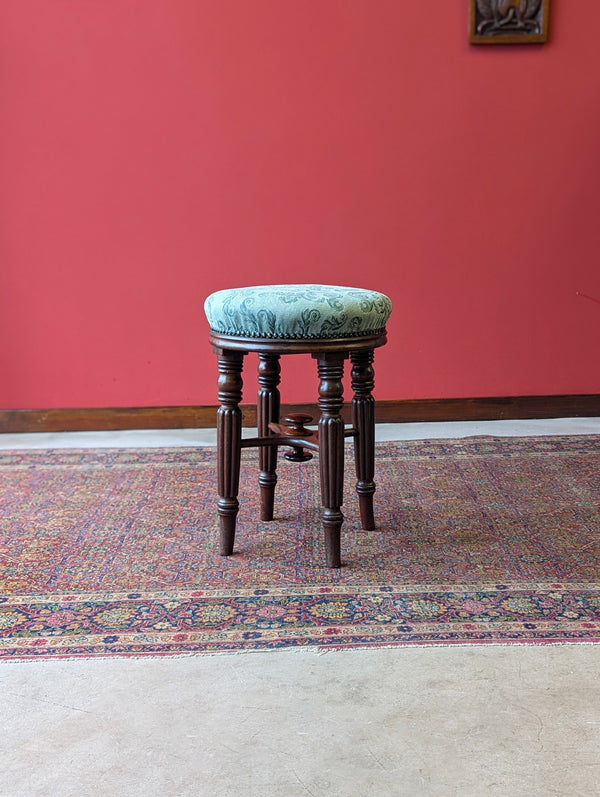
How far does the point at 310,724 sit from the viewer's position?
4.85 ft

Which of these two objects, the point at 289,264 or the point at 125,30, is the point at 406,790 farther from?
the point at 125,30

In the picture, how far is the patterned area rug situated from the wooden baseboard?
38cm

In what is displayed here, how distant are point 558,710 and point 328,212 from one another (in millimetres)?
2180

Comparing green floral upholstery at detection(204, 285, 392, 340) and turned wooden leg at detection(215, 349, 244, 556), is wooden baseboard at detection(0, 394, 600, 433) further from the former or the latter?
green floral upholstery at detection(204, 285, 392, 340)

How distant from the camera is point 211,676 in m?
1.63

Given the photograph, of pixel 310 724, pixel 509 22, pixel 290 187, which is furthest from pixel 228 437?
pixel 509 22

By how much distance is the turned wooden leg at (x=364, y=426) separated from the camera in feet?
7.25

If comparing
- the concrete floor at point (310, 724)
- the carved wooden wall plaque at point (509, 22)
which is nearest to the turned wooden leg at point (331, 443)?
the concrete floor at point (310, 724)

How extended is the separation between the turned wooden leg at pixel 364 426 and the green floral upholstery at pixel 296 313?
6.5 inches

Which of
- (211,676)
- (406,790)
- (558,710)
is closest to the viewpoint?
(406,790)

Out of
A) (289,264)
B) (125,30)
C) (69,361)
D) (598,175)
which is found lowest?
(69,361)

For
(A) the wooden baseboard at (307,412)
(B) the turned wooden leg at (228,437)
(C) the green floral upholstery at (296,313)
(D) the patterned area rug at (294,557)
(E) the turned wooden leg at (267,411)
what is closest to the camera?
(D) the patterned area rug at (294,557)

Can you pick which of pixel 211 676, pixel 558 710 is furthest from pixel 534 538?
pixel 211 676

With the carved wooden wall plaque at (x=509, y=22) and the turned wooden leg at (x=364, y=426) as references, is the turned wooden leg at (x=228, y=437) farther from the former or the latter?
the carved wooden wall plaque at (x=509, y=22)
